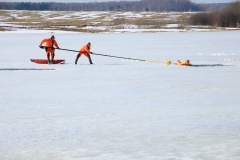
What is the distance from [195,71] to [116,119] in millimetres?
6344

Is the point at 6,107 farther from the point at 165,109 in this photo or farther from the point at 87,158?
the point at 87,158

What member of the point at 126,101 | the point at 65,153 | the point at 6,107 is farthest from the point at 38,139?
the point at 126,101

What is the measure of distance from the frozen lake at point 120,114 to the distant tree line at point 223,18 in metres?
39.6

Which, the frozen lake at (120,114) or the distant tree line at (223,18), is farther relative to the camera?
the distant tree line at (223,18)

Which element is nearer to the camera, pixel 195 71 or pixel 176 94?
pixel 176 94

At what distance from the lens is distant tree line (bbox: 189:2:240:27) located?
51.1 metres

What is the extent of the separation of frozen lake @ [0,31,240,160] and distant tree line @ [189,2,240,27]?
130ft

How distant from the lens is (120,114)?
691cm

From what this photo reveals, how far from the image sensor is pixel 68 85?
33.2ft

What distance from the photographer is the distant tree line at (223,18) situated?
168ft

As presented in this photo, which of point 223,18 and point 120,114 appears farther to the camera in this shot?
point 223,18

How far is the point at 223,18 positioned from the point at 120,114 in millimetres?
46266

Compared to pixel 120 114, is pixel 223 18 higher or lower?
higher

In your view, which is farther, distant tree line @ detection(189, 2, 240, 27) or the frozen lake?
distant tree line @ detection(189, 2, 240, 27)
